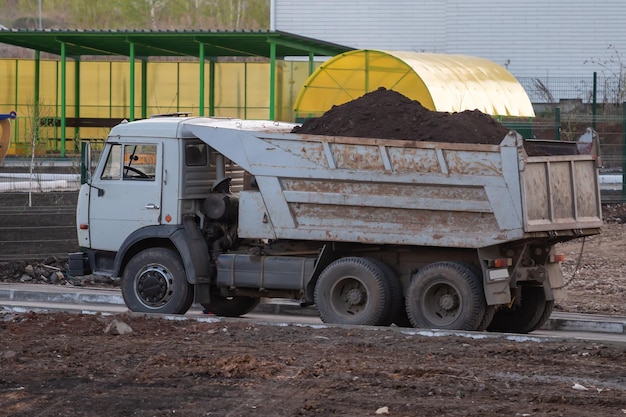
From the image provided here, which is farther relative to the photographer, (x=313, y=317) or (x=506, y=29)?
(x=506, y=29)

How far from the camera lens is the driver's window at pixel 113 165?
45.8 ft

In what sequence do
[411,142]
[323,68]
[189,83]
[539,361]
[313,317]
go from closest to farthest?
1. [539,361]
2. [411,142]
3. [313,317]
4. [323,68]
5. [189,83]

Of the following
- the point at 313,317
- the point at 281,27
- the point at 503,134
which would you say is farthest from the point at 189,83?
the point at 503,134

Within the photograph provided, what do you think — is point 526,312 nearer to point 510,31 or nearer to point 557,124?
point 557,124

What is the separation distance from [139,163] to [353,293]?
322 centimetres

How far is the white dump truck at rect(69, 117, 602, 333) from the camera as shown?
39.6 feet

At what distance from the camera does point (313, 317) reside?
15.2 m

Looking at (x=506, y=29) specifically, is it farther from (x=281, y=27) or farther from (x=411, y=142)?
(x=411, y=142)

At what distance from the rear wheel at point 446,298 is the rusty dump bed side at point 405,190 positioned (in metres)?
0.36

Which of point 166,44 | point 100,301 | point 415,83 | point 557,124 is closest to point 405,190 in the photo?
point 100,301

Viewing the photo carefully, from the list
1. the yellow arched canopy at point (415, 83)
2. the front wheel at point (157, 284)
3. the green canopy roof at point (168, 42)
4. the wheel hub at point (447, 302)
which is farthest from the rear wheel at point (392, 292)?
the green canopy roof at point (168, 42)

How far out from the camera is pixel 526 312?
43.5 ft

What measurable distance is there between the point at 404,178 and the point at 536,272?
6.31 ft

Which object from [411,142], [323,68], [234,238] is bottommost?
[234,238]
